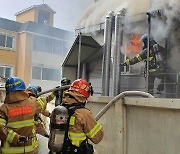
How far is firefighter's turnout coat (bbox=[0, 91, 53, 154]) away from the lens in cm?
277

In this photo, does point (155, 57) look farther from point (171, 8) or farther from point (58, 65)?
point (58, 65)

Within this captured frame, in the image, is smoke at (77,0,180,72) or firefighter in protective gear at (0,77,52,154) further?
smoke at (77,0,180,72)

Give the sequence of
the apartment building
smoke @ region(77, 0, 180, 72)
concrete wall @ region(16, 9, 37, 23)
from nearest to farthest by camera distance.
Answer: smoke @ region(77, 0, 180, 72) < the apartment building < concrete wall @ region(16, 9, 37, 23)

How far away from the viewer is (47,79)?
23375mm

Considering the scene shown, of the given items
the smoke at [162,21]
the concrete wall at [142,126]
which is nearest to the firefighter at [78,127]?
the concrete wall at [142,126]

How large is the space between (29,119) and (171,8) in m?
3.39

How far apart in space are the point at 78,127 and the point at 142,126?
3.57 feet

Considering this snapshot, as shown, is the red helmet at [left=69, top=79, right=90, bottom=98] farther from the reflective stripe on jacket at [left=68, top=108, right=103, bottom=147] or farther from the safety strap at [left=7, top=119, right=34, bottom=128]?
the safety strap at [left=7, top=119, right=34, bottom=128]

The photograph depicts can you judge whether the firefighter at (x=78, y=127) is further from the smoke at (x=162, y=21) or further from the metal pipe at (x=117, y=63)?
the smoke at (x=162, y=21)

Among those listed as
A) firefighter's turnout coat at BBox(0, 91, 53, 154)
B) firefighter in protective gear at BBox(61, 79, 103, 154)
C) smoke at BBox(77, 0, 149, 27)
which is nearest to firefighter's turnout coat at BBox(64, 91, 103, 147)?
firefighter in protective gear at BBox(61, 79, 103, 154)

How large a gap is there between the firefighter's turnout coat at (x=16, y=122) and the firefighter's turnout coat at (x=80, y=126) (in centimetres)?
55

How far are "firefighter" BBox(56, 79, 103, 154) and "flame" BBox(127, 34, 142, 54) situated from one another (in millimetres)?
3718

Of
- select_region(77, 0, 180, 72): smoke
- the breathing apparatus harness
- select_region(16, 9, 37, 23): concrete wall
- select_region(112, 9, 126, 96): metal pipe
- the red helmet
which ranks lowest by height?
the breathing apparatus harness

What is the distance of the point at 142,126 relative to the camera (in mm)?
3316
